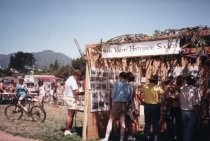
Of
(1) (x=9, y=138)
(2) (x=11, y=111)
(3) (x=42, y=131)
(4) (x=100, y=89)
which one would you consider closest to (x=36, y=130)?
(3) (x=42, y=131)

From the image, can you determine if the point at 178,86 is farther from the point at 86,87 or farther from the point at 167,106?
the point at 86,87

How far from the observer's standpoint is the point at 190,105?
823 centimetres

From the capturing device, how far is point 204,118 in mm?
9641

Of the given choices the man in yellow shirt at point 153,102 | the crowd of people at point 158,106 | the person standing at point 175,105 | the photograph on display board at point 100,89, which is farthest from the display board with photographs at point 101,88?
the person standing at point 175,105

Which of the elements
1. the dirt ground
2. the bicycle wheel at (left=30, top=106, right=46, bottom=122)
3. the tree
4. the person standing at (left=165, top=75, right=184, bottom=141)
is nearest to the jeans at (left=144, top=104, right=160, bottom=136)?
the person standing at (left=165, top=75, right=184, bottom=141)

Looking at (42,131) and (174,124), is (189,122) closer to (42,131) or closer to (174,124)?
(174,124)

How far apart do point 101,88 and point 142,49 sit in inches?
86.1

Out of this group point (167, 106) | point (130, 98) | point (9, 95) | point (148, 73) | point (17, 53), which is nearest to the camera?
point (130, 98)

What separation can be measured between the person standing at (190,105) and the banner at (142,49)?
38.1 inches

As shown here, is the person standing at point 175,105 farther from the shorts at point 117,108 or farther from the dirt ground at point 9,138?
the dirt ground at point 9,138

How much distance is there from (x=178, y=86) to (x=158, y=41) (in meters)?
1.92

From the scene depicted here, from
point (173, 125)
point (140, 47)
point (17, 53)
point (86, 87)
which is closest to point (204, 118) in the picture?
point (173, 125)

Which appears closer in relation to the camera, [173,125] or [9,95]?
[173,125]

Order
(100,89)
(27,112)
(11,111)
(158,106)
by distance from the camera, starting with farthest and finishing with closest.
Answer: (11,111) < (27,112) < (100,89) < (158,106)
